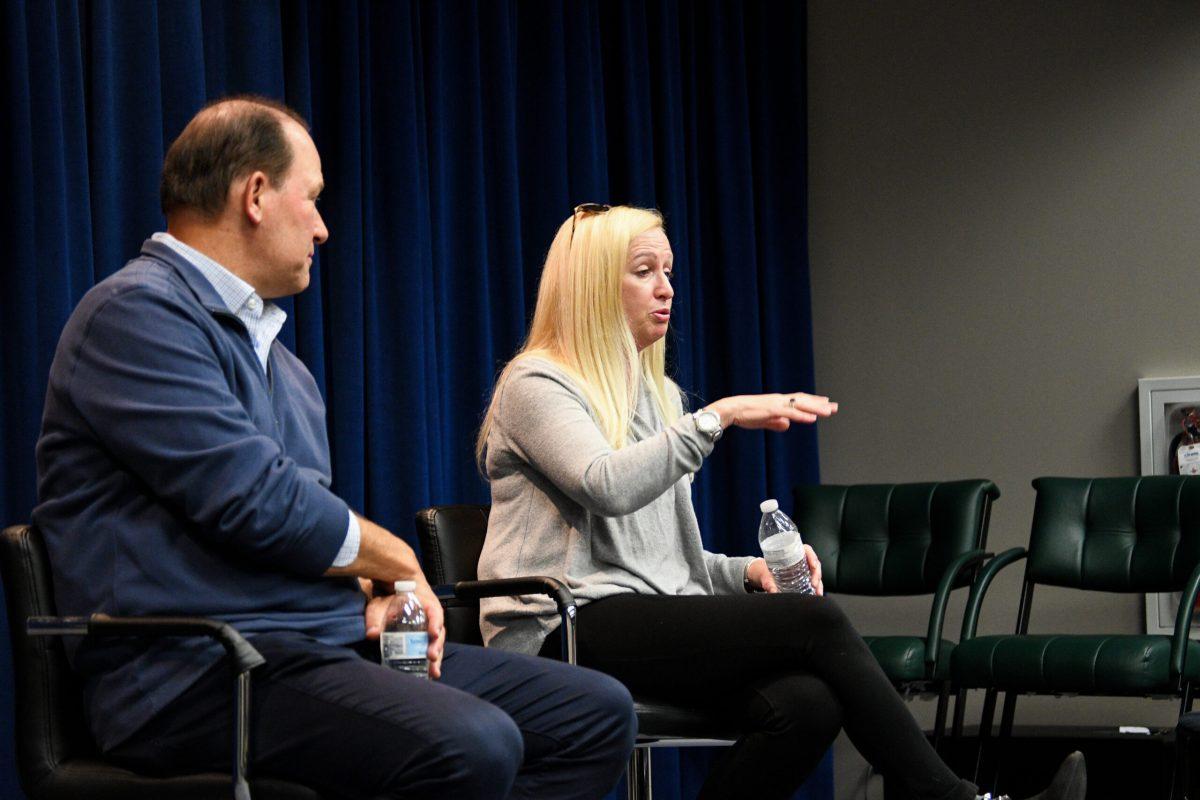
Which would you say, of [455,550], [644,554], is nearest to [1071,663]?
[644,554]

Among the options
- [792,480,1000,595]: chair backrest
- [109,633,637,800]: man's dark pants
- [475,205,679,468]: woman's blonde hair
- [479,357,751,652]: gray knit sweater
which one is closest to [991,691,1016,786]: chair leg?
[792,480,1000,595]: chair backrest

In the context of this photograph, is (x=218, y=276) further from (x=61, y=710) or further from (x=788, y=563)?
(x=788, y=563)

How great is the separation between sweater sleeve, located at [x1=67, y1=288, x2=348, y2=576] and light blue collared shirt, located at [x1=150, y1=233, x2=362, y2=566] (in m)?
0.08

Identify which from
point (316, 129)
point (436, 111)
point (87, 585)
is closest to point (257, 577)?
point (87, 585)

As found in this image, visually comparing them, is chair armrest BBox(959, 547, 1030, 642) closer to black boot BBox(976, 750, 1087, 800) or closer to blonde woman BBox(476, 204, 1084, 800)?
blonde woman BBox(476, 204, 1084, 800)

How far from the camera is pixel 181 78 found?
333 cm

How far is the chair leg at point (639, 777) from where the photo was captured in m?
2.89

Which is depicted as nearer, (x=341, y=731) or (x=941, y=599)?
(x=341, y=731)

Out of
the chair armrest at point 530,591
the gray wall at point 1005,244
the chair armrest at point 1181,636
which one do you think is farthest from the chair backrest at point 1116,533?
the chair armrest at point 530,591

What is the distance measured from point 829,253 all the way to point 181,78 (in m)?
2.99

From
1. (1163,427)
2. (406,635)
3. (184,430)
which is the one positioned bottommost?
(1163,427)

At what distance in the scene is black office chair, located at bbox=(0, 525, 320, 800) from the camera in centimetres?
189

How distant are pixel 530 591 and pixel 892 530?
240 centimetres

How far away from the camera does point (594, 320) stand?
2.87 meters
